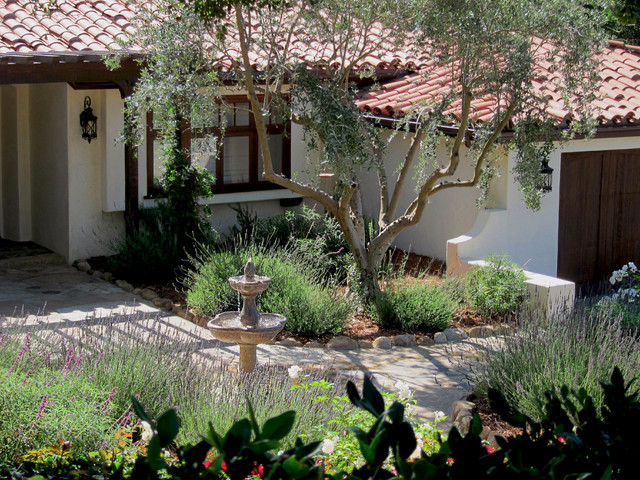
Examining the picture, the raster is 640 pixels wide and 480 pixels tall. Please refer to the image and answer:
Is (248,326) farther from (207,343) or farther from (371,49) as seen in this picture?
(371,49)

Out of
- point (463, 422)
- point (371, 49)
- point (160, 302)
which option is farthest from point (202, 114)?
point (463, 422)

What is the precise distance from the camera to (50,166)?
481 inches

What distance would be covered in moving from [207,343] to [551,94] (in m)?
6.11

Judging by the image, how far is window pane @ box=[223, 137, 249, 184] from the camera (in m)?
13.2

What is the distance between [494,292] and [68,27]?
652 cm

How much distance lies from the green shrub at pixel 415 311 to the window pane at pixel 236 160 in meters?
4.50

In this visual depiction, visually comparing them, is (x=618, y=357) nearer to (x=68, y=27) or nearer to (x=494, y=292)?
(x=494, y=292)

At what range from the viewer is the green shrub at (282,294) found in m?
9.12

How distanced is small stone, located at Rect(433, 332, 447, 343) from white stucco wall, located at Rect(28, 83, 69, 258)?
5.52 metres

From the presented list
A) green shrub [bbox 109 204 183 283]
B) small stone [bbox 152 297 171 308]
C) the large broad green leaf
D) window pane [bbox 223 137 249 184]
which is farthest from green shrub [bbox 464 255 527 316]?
the large broad green leaf

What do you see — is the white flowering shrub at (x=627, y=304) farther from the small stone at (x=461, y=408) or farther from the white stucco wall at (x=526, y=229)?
the small stone at (x=461, y=408)

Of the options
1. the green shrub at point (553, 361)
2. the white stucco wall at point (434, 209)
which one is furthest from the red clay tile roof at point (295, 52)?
the green shrub at point (553, 361)

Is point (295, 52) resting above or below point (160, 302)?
above

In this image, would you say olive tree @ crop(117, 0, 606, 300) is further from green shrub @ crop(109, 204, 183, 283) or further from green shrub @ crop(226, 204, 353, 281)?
green shrub @ crop(109, 204, 183, 283)
